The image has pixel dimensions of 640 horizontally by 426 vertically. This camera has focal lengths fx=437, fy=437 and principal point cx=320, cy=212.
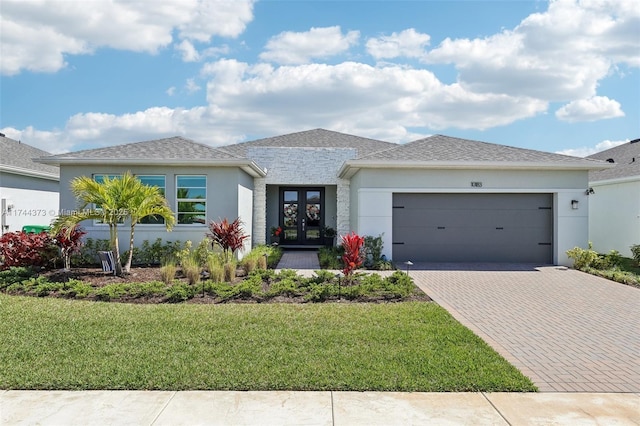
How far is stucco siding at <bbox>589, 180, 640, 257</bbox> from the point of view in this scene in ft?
53.0

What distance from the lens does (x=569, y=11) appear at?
1138cm

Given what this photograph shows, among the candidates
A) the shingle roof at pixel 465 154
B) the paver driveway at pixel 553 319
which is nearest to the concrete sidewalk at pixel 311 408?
the paver driveway at pixel 553 319

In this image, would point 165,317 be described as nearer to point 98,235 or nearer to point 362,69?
point 98,235

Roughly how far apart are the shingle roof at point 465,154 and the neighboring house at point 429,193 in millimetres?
36

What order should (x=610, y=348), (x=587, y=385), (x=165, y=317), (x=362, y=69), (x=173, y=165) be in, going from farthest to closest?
(x=362, y=69) < (x=173, y=165) < (x=165, y=317) < (x=610, y=348) < (x=587, y=385)

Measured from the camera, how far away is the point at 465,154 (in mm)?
14766

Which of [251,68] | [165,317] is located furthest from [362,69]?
[165,317]

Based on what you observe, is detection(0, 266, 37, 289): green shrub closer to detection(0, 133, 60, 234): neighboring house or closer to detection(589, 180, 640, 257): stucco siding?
detection(0, 133, 60, 234): neighboring house

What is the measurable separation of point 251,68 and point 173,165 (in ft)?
13.5

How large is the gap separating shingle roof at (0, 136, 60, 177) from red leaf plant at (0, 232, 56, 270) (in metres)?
5.51

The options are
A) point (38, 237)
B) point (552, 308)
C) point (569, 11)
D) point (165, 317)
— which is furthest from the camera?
point (38, 237)

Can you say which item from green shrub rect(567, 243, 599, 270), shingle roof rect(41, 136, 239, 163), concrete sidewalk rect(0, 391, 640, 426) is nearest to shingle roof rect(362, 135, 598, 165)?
green shrub rect(567, 243, 599, 270)

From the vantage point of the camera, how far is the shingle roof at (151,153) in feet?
45.0

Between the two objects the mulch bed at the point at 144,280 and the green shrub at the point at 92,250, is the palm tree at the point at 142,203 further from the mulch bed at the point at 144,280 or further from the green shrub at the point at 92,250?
the green shrub at the point at 92,250
